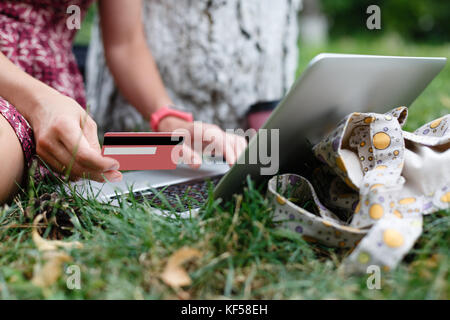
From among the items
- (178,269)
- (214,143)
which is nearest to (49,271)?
(178,269)

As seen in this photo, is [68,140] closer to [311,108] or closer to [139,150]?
[139,150]

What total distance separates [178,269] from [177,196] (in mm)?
221

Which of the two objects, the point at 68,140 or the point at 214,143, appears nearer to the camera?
the point at 68,140

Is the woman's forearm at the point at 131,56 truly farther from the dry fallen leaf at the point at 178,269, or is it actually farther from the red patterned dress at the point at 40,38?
the dry fallen leaf at the point at 178,269

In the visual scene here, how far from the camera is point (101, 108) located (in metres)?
1.92

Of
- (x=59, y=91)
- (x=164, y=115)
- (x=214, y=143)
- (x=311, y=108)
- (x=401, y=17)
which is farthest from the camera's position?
(x=401, y=17)

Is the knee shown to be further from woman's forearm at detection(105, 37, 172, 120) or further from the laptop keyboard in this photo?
woman's forearm at detection(105, 37, 172, 120)

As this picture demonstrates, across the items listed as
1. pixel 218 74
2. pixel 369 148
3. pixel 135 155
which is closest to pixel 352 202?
pixel 369 148

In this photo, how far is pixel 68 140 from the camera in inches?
34.3

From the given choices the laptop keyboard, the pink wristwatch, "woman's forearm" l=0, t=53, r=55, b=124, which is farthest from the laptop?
the pink wristwatch

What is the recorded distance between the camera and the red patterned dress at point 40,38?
1288mm

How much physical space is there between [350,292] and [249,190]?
258 millimetres
